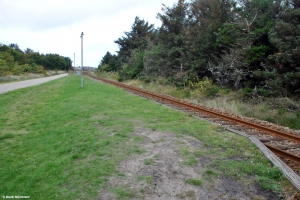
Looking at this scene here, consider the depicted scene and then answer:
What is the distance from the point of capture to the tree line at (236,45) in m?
10.8

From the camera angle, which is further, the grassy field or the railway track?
the railway track

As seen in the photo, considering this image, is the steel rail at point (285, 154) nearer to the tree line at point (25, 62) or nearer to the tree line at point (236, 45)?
the tree line at point (236, 45)

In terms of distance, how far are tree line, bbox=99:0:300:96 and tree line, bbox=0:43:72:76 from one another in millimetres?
30029

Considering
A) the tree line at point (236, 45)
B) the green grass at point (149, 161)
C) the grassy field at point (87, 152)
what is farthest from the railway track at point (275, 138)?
the tree line at point (236, 45)

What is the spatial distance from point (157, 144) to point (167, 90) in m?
14.7

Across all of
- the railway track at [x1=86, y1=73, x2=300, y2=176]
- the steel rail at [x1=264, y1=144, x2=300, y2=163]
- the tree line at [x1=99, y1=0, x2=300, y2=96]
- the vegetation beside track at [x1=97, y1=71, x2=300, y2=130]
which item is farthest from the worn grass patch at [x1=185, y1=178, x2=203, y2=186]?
the tree line at [x1=99, y1=0, x2=300, y2=96]

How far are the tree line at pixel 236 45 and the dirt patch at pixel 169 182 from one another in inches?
321

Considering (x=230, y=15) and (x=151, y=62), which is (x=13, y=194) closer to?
(x=230, y=15)

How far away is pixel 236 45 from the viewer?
14273 mm

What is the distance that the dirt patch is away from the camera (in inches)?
136

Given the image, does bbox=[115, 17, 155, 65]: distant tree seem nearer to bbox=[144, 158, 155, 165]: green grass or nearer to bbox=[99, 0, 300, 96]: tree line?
bbox=[99, 0, 300, 96]: tree line

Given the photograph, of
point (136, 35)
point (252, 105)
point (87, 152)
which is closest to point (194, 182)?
point (87, 152)

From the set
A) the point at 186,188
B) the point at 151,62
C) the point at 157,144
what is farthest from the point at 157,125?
the point at 151,62

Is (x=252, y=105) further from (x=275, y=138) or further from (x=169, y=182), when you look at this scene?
(x=169, y=182)
